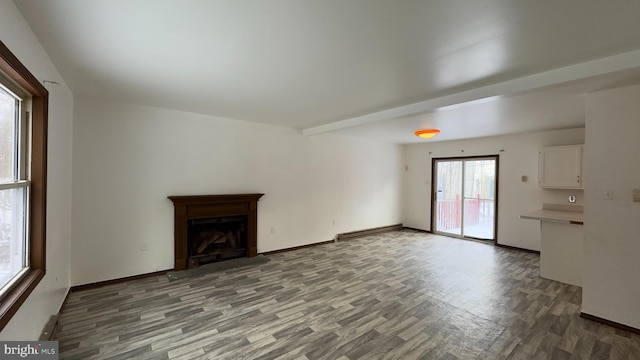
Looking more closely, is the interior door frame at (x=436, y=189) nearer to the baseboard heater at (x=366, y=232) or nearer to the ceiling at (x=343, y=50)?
the baseboard heater at (x=366, y=232)

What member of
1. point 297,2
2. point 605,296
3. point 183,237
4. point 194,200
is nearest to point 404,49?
point 297,2

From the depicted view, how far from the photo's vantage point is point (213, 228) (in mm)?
4566

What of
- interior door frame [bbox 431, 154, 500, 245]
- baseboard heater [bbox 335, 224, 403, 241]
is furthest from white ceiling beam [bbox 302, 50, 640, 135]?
interior door frame [bbox 431, 154, 500, 245]

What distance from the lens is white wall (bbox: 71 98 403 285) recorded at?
3.49 metres

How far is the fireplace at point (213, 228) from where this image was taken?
4094mm

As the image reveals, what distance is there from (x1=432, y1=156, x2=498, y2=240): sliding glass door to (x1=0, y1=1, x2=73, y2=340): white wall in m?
7.28

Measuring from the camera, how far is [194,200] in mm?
4145

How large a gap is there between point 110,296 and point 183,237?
43.8 inches

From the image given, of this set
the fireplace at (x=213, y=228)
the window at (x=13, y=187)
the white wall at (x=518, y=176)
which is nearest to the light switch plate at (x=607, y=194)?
the white wall at (x=518, y=176)

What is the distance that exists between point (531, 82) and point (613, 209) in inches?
63.4
